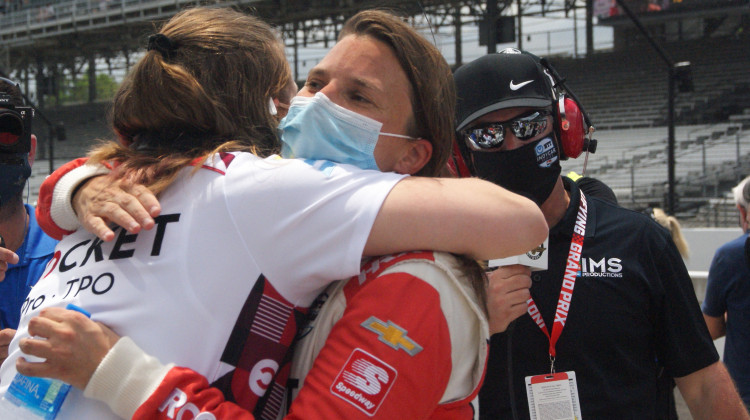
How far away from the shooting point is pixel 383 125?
1.41 metres

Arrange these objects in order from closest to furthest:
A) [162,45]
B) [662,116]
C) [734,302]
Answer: [162,45] → [734,302] → [662,116]

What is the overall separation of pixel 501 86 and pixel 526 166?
26cm

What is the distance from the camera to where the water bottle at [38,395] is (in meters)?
1.17

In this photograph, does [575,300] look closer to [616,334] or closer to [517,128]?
[616,334]

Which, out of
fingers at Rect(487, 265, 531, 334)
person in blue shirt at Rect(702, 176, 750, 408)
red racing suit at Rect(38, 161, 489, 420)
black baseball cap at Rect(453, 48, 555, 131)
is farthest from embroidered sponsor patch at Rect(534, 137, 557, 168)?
person in blue shirt at Rect(702, 176, 750, 408)

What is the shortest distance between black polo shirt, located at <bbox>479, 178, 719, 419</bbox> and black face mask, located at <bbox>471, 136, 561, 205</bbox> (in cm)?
23

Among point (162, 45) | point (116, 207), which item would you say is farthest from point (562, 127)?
point (116, 207)

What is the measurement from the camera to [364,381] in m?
1.10

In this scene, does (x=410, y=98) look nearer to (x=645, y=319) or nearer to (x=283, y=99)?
(x=283, y=99)

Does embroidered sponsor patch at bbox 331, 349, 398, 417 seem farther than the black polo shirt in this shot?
No

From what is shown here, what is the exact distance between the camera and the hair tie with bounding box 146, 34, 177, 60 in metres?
1.36

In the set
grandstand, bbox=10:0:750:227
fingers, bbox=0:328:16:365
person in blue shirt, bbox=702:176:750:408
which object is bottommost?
grandstand, bbox=10:0:750:227

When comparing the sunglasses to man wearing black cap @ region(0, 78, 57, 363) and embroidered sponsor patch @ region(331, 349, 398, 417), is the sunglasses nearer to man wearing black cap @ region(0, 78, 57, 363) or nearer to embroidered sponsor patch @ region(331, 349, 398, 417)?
embroidered sponsor patch @ region(331, 349, 398, 417)

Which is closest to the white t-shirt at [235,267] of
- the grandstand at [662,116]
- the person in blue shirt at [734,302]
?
the person in blue shirt at [734,302]
